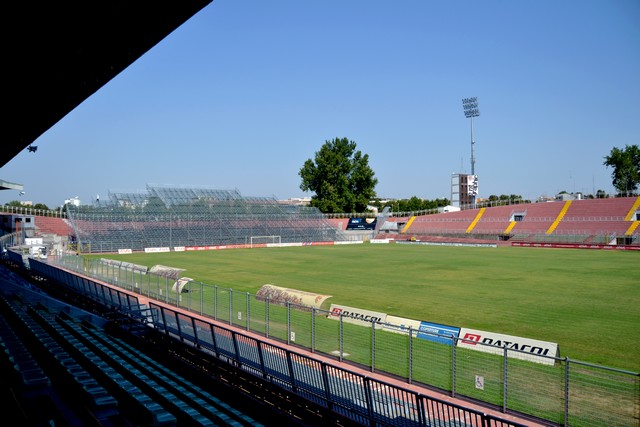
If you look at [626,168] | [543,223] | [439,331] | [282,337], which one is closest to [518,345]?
[439,331]

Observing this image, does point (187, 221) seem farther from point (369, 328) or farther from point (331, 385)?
point (331, 385)

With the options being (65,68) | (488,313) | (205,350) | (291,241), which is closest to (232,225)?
(291,241)

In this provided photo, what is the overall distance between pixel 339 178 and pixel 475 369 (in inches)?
3783

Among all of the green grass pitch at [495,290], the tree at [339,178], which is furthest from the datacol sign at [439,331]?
the tree at [339,178]

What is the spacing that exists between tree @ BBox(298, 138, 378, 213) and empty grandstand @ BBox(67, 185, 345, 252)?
21381 mm

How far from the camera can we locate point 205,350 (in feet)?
39.6

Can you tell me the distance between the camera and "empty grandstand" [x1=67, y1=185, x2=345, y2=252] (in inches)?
2350

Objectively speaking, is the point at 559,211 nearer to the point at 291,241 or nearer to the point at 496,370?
the point at 291,241

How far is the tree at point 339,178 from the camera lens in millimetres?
105438

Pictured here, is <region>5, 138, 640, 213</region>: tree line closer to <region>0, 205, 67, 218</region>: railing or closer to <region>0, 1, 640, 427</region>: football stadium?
<region>0, 205, 67, 218</region>: railing

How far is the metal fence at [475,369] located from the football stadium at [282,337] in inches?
2.1

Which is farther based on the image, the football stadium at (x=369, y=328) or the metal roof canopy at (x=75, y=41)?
the football stadium at (x=369, y=328)

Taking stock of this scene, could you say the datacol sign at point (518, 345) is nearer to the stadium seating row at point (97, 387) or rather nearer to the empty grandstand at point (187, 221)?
the stadium seating row at point (97, 387)

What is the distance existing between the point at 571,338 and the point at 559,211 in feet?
210
